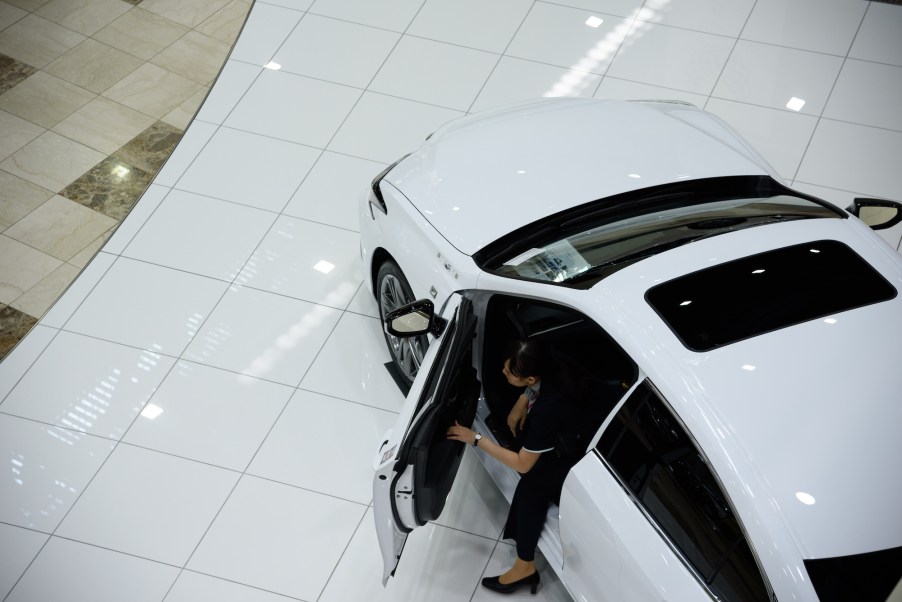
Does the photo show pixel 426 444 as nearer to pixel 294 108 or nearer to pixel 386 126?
pixel 386 126

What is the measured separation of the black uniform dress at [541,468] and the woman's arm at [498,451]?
0.05 metres

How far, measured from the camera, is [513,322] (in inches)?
128

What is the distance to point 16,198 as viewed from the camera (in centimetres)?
517

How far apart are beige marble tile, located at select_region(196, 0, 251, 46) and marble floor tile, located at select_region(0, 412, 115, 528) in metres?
3.11

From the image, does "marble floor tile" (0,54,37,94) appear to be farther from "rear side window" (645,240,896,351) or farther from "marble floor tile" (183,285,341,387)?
"rear side window" (645,240,896,351)

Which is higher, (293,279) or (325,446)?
(293,279)

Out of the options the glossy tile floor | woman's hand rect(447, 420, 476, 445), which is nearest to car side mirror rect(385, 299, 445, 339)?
woman's hand rect(447, 420, 476, 445)

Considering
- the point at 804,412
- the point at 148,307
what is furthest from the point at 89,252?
the point at 804,412

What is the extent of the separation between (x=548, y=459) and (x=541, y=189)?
1.04 metres

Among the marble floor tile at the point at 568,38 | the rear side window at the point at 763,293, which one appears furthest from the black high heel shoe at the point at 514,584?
the marble floor tile at the point at 568,38

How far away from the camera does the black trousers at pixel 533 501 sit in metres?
3.08

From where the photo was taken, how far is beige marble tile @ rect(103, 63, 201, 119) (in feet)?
18.5

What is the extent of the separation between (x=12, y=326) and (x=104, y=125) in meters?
1.62

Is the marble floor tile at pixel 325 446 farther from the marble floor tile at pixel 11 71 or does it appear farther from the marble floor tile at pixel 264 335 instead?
the marble floor tile at pixel 11 71
